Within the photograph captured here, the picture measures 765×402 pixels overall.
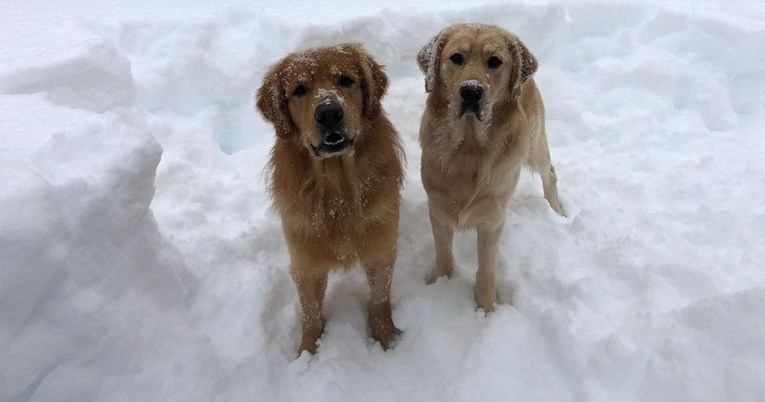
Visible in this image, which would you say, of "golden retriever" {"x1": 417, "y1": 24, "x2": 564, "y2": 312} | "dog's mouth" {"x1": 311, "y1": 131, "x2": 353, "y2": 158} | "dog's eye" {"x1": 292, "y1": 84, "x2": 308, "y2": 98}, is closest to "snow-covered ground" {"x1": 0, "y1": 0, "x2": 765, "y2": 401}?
"golden retriever" {"x1": 417, "y1": 24, "x2": 564, "y2": 312}

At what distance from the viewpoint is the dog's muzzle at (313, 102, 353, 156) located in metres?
2.21

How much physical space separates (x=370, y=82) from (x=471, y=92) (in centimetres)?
53

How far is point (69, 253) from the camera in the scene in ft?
6.96

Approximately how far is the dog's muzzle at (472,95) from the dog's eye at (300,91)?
807 mm

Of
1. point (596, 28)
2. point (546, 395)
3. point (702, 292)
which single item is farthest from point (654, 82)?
point (546, 395)

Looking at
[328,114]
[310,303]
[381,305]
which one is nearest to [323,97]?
[328,114]

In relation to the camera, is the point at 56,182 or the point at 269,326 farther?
the point at 269,326

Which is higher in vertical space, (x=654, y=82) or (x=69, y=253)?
(x=69, y=253)

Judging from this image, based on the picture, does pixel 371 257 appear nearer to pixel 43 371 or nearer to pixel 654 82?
pixel 43 371

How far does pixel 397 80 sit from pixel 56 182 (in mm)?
3569

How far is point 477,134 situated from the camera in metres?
2.76

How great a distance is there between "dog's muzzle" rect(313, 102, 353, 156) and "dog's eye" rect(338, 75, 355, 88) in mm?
249

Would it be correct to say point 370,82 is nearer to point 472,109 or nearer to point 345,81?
point 345,81

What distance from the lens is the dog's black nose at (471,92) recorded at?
250 cm
